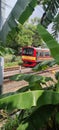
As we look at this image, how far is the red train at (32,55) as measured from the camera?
34344 mm

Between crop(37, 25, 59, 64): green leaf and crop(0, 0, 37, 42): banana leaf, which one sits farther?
crop(0, 0, 37, 42): banana leaf

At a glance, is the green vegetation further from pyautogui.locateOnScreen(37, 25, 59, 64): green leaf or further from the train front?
the train front

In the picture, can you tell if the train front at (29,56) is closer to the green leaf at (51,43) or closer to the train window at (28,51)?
the train window at (28,51)

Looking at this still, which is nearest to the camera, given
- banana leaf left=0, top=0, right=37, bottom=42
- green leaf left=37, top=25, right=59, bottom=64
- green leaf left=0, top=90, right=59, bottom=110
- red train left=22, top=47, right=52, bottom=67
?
green leaf left=0, top=90, right=59, bottom=110

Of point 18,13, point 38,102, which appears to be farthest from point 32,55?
point 38,102

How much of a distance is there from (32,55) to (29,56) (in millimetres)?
430

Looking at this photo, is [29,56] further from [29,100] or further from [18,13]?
[29,100]

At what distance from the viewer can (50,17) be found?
8266 mm

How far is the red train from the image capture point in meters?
34.3

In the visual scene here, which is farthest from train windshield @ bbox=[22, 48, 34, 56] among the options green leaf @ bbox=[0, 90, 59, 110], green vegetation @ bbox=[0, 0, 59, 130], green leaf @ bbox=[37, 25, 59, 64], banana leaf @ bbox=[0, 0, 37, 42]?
green leaf @ bbox=[0, 90, 59, 110]

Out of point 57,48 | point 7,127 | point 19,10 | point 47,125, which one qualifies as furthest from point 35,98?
point 7,127

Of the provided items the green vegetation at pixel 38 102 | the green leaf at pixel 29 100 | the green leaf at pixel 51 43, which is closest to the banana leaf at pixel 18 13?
the green vegetation at pixel 38 102

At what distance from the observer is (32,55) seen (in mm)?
34500

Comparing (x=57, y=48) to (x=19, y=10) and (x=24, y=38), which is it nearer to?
(x=19, y=10)
